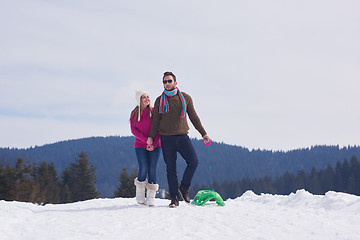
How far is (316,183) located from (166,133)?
280ft

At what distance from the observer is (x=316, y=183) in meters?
84.2

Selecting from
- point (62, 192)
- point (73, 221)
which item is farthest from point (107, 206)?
point (62, 192)

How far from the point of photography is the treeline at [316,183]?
78.9m

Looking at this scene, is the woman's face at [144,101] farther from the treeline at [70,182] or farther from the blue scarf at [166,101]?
the treeline at [70,182]

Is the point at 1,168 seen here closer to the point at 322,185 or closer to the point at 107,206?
the point at 107,206

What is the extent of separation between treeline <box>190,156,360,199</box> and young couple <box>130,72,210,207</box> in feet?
263

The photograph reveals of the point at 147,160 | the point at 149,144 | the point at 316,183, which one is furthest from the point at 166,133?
the point at 316,183

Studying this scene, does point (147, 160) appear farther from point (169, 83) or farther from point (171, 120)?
point (169, 83)

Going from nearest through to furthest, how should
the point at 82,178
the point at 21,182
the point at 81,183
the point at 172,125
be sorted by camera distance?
the point at 172,125
the point at 21,182
the point at 82,178
the point at 81,183

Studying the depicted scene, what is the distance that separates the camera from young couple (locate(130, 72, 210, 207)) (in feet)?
22.8

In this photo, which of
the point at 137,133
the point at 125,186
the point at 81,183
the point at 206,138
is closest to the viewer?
the point at 137,133

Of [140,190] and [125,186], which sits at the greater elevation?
[140,190]

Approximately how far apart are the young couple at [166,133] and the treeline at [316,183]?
8031 centimetres

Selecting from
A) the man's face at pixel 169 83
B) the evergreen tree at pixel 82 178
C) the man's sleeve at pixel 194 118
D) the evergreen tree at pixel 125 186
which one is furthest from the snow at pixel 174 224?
the evergreen tree at pixel 82 178
